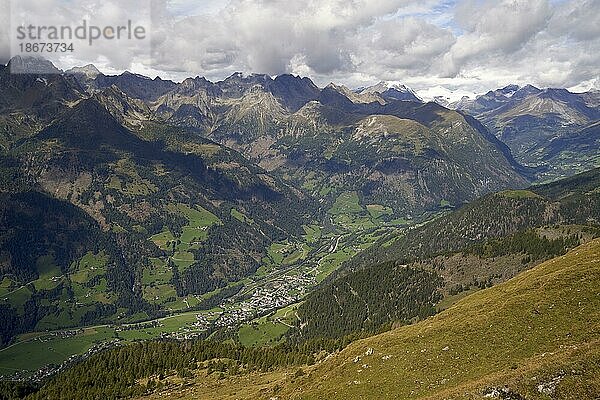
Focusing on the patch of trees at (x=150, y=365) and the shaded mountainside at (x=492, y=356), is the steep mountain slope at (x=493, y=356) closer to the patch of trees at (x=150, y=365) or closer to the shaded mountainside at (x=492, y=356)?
the shaded mountainside at (x=492, y=356)

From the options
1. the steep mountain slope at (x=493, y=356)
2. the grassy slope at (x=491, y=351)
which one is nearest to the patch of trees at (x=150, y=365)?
the steep mountain slope at (x=493, y=356)

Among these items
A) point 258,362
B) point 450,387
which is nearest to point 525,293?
point 450,387

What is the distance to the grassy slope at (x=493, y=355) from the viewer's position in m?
53.8

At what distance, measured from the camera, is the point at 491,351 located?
242 ft

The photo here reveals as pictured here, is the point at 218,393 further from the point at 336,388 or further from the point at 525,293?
the point at 525,293

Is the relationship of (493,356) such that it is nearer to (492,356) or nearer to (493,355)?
(492,356)

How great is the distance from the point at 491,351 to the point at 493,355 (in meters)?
1.28

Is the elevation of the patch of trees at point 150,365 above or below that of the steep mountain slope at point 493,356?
below

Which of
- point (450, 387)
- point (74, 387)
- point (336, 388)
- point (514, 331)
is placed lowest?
point (74, 387)

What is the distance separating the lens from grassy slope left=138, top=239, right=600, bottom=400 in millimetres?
53844

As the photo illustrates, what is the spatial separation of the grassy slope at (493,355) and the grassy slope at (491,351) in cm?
14

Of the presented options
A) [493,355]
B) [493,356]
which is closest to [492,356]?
[493,356]

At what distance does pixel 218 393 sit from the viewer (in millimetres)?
126375

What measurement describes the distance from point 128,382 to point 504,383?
130706 mm
